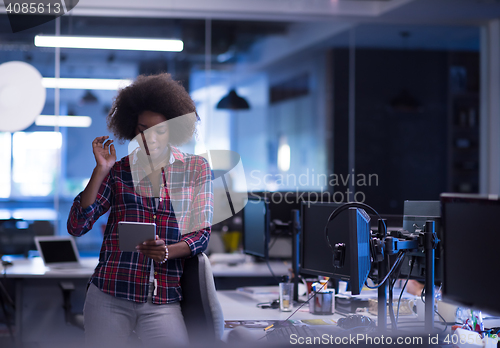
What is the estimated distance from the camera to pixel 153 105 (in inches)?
81.3

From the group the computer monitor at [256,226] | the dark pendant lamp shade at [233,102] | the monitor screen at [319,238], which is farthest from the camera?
the dark pendant lamp shade at [233,102]

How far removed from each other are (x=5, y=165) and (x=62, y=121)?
0.75 m

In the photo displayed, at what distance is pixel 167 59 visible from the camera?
5281 mm

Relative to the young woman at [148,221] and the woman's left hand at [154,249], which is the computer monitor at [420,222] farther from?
the woman's left hand at [154,249]

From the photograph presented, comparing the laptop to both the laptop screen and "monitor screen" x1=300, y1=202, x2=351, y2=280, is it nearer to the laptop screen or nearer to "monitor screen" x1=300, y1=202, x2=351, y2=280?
the laptop screen

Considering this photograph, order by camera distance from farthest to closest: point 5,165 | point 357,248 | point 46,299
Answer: point 5,165, point 46,299, point 357,248

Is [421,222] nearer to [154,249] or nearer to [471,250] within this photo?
[471,250]

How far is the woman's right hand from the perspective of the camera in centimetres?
175

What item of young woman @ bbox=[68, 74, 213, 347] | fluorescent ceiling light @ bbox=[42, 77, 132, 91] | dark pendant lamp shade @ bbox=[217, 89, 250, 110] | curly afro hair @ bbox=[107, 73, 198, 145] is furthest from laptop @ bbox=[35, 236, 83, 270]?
dark pendant lamp shade @ bbox=[217, 89, 250, 110]

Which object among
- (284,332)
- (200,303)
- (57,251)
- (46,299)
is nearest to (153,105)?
(200,303)

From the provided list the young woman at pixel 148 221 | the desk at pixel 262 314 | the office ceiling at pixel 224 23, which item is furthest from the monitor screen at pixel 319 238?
the office ceiling at pixel 224 23

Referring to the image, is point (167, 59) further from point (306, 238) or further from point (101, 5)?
point (306, 238)

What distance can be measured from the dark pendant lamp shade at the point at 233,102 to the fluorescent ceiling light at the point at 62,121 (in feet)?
4.84

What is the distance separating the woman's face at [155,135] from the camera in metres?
1.84
